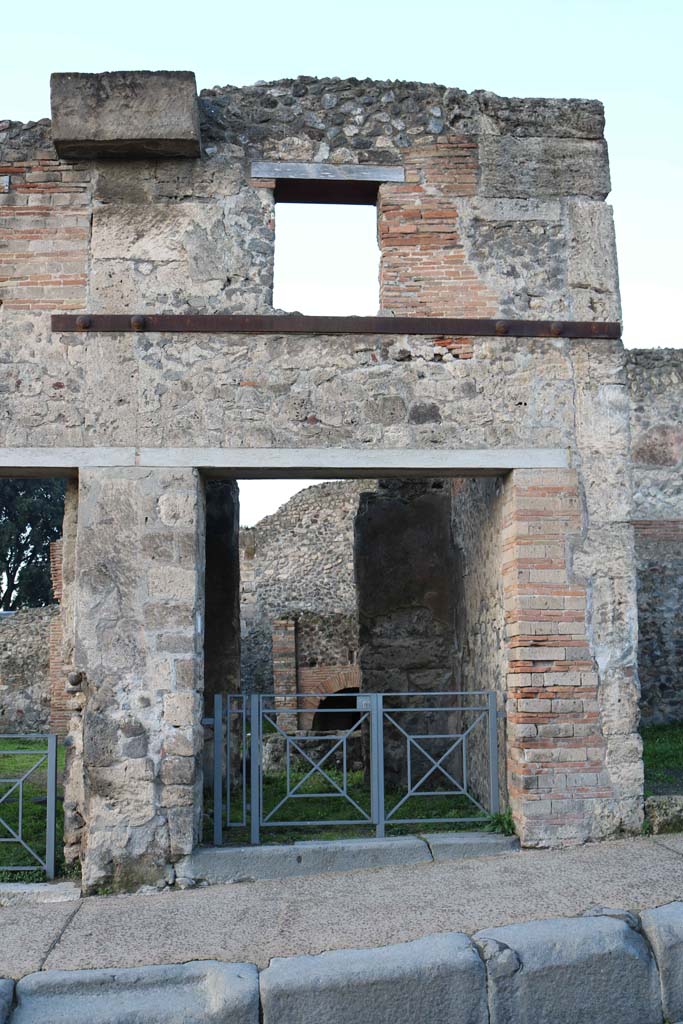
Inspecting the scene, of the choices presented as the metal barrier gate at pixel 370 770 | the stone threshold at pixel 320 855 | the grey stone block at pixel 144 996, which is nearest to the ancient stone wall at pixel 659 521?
the metal barrier gate at pixel 370 770

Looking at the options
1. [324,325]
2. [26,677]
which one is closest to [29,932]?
[324,325]

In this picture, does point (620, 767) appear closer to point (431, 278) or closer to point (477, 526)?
point (477, 526)

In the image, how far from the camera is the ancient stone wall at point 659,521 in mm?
11984

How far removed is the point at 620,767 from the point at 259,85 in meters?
5.09

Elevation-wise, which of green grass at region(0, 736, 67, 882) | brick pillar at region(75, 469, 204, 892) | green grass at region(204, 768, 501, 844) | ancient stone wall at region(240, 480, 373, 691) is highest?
ancient stone wall at region(240, 480, 373, 691)

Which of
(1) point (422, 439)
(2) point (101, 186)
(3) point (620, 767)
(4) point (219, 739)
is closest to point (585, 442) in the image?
(1) point (422, 439)

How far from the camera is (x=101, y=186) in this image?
6.50 meters

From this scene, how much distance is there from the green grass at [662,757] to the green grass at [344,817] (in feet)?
4.23

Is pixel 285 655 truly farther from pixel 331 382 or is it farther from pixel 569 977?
pixel 569 977

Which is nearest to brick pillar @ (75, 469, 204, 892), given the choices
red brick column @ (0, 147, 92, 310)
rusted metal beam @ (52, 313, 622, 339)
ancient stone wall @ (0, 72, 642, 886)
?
ancient stone wall @ (0, 72, 642, 886)

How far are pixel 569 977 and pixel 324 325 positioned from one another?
13.2ft

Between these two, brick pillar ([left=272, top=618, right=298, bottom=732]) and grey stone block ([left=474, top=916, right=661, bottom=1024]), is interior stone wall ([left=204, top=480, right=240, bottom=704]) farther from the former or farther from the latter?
brick pillar ([left=272, top=618, right=298, bottom=732])

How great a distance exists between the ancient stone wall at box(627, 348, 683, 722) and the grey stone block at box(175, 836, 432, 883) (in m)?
6.73

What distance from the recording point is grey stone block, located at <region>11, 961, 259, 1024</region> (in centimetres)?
406
